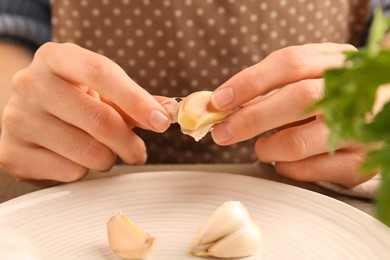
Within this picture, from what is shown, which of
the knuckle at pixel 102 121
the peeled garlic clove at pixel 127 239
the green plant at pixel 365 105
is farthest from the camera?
the knuckle at pixel 102 121

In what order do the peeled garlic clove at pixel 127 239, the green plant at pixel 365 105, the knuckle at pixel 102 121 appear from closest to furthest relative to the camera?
the green plant at pixel 365 105 < the peeled garlic clove at pixel 127 239 < the knuckle at pixel 102 121

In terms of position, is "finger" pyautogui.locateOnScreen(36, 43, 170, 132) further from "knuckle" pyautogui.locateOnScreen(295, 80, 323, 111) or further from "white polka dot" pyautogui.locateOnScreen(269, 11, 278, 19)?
"white polka dot" pyautogui.locateOnScreen(269, 11, 278, 19)

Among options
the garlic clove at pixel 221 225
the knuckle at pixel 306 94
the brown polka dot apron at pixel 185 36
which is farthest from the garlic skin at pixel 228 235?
the brown polka dot apron at pixel 185 36

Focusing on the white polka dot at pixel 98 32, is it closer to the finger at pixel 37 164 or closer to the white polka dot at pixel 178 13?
the white polka dot at pixel 178 13

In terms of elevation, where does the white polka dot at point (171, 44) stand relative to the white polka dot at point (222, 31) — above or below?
below

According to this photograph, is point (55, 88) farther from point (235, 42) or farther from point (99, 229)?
point (235, 42)

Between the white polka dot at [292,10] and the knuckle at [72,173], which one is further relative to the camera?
the white polka dot at [292,10]

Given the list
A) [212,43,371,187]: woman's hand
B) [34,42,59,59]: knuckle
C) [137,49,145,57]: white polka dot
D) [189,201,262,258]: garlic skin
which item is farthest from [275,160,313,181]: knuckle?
[137,49,145,57]: white polka dot
